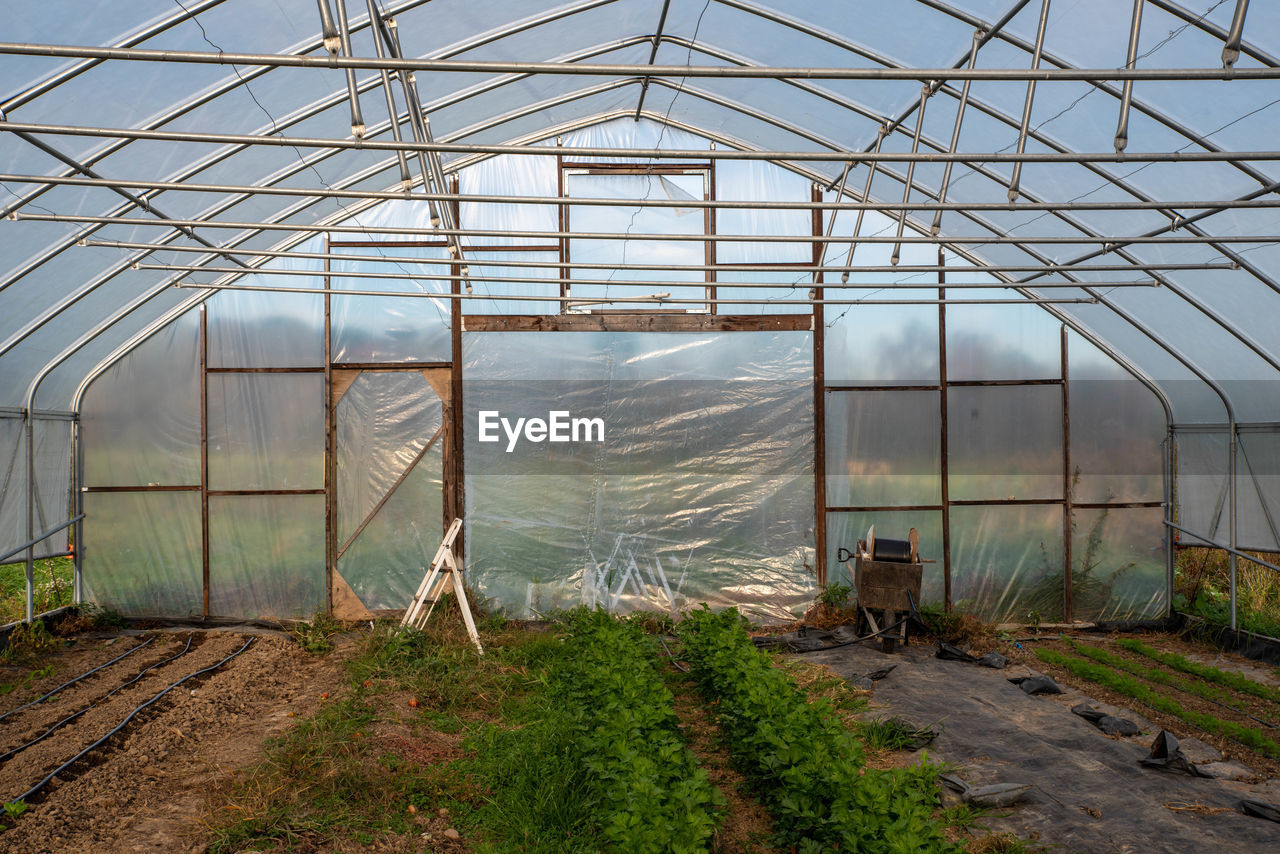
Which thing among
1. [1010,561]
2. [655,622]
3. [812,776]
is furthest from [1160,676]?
[812,776]

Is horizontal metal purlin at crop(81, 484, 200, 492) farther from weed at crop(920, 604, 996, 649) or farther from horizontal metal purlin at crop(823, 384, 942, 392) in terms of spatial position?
weed at crop(920, 604, 996, 649)

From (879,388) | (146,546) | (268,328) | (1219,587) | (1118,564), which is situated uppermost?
(268,328)

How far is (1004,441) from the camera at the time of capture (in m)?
10.4

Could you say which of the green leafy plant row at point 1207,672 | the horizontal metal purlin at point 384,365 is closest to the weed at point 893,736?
the green leafy plant row at point 1207,672

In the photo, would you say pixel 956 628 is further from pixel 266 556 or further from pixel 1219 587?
pixel 266 556

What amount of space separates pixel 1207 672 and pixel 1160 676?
0.57m

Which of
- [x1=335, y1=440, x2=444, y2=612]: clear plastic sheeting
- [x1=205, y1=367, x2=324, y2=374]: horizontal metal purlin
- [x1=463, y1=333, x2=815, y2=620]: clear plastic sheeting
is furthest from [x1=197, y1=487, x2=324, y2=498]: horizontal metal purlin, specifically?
[x1=463, y1=333, x2=815, y2=620]: clear plastic sheeting

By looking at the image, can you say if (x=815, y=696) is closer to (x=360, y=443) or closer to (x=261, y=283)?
(x=360, y=443)

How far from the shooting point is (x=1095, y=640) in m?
9.80

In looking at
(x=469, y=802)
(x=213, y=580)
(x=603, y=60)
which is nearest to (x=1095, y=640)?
(x=469, y=802)

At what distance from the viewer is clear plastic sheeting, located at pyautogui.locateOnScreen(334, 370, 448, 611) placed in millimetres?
10203

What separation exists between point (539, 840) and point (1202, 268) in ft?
23.7

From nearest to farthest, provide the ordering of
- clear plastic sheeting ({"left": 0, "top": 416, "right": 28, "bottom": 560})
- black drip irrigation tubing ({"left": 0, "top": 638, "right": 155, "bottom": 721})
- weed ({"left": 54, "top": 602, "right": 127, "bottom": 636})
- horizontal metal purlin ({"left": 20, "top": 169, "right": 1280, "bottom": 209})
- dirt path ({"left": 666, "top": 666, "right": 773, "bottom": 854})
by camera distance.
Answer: dirt path ({"left": 666, "top": 666, "right": 773, "bottom": 854}), horizontal metal purlin ({"left": 20, "top": 169, "right": 1280, "bottom": 209}), black drip irrigation tubing ({"left": 0, "top": 638, "right": 155, "bottom": 721}), clear plastic sheeting ({"left": 0, "top": 416, "right": 28, "bottom": 560}), weed ({"left": 54, "top": 602, "right": 127, "bottom": 636})

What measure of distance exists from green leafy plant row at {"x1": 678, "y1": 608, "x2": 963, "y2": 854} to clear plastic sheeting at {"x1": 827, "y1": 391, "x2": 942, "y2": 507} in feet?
13.9
